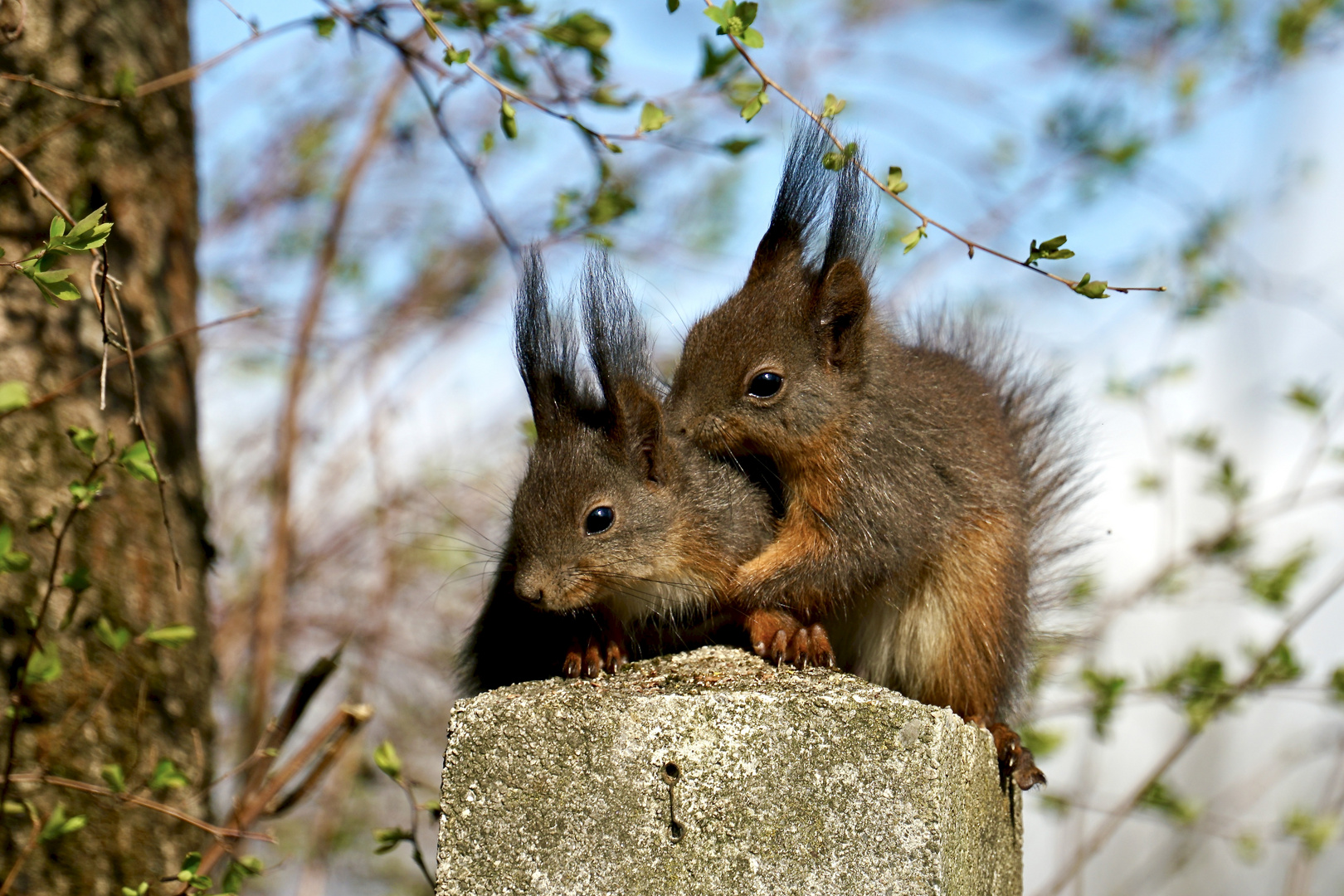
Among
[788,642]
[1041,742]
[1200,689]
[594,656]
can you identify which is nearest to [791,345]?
[788,642]

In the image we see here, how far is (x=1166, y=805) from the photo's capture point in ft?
15.0

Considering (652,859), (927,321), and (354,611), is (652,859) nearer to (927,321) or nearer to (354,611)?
(927,321)

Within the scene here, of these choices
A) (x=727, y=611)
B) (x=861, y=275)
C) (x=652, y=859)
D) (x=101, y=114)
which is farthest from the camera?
(x=101, y=114)

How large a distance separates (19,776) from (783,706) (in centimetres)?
155

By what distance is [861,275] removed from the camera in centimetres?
278

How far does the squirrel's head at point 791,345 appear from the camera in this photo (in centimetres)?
270

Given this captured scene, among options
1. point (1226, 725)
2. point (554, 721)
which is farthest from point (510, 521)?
point (1226, 725)

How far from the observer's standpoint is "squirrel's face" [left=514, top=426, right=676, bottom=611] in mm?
2488

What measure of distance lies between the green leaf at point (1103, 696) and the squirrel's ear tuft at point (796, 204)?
1.98m

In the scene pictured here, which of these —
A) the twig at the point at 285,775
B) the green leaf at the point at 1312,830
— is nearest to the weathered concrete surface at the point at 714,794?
the twig at the point at 285,775

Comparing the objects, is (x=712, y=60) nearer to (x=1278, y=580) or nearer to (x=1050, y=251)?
(x=1050, y=251)

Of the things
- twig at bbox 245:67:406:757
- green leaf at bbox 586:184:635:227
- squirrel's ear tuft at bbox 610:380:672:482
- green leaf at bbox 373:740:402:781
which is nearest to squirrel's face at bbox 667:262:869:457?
squirrel's ear tuft at bbox 610:380:672:482

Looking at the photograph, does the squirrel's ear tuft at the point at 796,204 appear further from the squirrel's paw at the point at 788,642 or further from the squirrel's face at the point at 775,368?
the squirrel's paw at the point at 788,642

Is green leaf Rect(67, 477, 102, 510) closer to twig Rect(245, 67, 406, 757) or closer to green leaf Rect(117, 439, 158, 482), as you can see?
green leaf Rect(117, 439, 158, 482)
